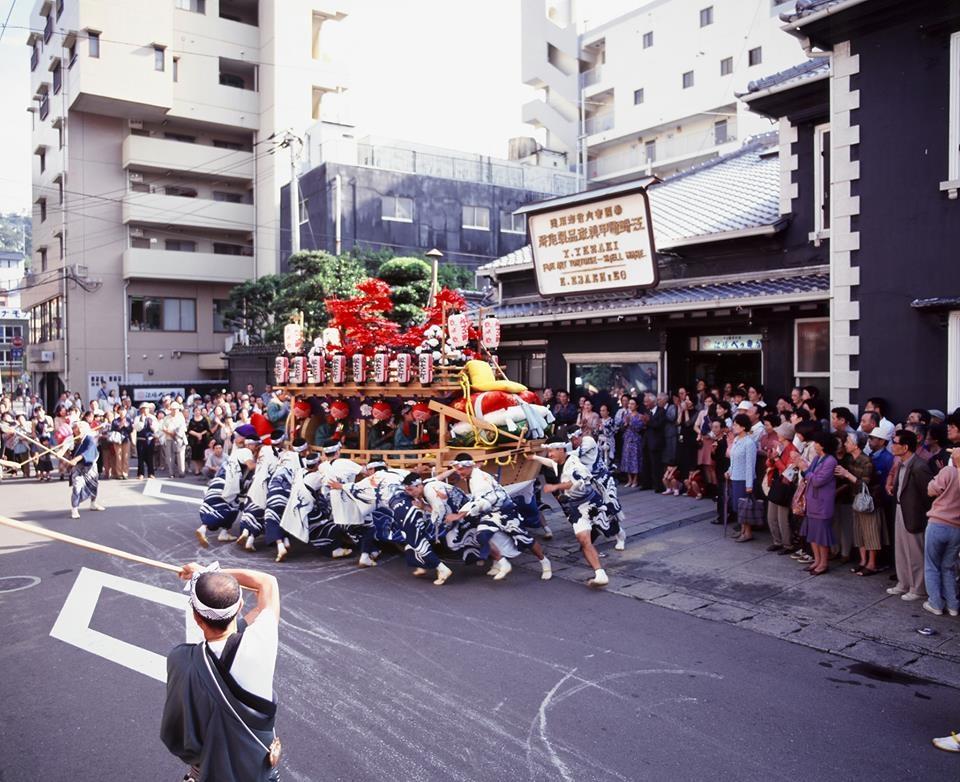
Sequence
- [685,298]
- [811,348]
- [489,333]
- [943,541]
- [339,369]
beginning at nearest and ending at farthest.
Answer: [943,541] < [339,369] < [489,333] < [811,348] < [685,298]

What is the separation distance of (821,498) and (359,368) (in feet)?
21.7

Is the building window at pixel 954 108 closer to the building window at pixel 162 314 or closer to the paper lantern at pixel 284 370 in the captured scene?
the paper lantern at pixel 284 370

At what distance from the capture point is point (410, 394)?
10969 millimetres

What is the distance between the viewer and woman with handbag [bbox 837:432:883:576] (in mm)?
8711

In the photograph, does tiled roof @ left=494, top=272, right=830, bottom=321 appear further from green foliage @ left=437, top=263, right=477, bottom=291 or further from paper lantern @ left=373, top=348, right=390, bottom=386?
green foliage @ left=437, top=263, right=477, bottom=291

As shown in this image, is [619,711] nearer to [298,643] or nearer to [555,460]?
[298,643]

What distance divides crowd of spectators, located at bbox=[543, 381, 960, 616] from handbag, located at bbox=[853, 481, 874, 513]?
1 centimetres

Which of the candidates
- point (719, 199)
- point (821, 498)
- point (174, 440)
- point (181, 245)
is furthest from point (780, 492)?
point (181, 245)

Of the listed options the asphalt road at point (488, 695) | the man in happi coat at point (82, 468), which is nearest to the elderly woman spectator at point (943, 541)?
the asphalt road at point (488, 695)

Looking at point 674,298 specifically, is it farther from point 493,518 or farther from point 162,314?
point 162,314

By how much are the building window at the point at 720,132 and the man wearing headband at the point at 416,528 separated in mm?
33241

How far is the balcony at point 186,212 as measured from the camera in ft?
109

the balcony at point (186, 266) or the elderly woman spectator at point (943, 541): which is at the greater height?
the balcony at point (186, 266)

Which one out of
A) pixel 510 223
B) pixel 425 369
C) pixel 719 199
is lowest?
pixel 425 369
